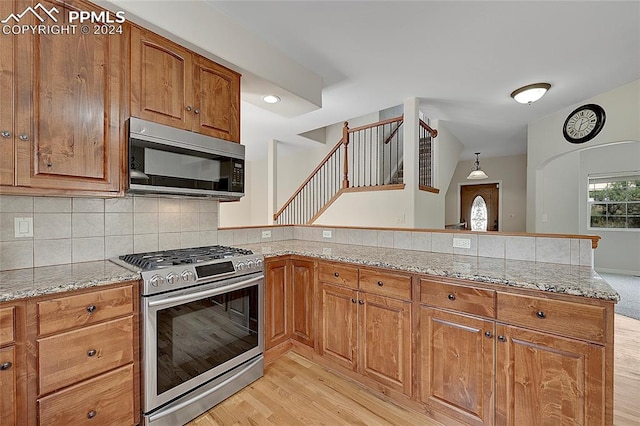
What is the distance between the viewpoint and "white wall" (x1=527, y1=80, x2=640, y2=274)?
4195 millimetres

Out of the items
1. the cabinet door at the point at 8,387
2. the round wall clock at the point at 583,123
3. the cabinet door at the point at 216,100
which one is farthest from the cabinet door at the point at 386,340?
the round wall clock at the point at 583,123

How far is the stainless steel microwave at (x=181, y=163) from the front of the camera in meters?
1.66

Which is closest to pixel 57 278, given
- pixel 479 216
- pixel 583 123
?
pixel 479 216

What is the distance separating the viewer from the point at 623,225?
18.4 ft

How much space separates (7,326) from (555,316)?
2.41 metres

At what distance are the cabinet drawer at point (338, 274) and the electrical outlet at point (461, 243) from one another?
0.85 metres

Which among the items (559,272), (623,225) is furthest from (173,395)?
(623,225)

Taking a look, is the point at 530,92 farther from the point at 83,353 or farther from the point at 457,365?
the point at 83,353

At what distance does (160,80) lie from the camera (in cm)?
178

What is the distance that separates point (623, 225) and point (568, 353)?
662 cm

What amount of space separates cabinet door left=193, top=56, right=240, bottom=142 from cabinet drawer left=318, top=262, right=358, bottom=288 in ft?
4.10

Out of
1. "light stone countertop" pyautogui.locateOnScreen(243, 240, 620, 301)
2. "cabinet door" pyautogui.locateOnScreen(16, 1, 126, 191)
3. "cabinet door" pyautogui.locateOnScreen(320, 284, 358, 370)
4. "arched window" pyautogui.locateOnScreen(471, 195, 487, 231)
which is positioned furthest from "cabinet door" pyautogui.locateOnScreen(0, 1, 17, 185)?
"arched window" pyautogui.locateOnScreen(471, 195, 487, 231)

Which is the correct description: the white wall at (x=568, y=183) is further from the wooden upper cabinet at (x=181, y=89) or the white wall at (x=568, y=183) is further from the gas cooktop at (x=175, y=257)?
the gas cooktop at (x=175, y=257)

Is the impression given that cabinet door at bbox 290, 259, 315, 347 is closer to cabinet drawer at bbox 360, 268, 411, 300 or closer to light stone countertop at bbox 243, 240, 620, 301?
light stone countertop at bbox 243, 240, 620, 301
